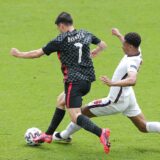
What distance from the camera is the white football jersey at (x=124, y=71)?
9.52 meters

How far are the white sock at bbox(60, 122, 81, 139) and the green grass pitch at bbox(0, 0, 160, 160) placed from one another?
0.19 m

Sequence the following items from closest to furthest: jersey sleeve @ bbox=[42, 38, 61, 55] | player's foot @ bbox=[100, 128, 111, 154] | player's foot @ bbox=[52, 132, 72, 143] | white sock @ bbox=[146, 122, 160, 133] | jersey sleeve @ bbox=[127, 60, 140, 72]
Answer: player's foot @ bbox=[100, 128, 111, 154]
jersey sleeve @ bbox=[127, 60, 140, 72]
jersey sleeve @ bbox=[42, 38, 61, 55]
white sock @ bbox=[146, 122, 160, 133]
player's foot @ bbox=[52, 132, 72, 143]

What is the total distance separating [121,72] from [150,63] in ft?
18.6

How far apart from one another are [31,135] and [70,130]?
1.99ft

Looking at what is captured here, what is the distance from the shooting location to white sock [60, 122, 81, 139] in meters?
10.1

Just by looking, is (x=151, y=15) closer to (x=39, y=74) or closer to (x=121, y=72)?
(x=39, y=74)

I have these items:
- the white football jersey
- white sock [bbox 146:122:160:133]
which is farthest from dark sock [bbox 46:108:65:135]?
white sock [bbox 146:122:160:133]

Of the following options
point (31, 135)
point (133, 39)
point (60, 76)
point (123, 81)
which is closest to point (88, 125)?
point (123, 81)

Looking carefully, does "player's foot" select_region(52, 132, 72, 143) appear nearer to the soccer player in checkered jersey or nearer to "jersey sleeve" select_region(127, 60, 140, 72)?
the soccer player in checkered jersey

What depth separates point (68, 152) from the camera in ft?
32.7

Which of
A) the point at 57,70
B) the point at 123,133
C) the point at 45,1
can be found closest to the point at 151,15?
the point at 45,1

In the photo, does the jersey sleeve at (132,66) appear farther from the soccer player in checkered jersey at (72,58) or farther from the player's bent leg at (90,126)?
the player's bent leg at (90,126)

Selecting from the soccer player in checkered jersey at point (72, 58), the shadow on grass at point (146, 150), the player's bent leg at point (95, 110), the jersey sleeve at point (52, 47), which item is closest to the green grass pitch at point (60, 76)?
the shadow on grass at point (146, 150)

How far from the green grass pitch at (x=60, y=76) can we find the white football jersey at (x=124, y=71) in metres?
0.87
